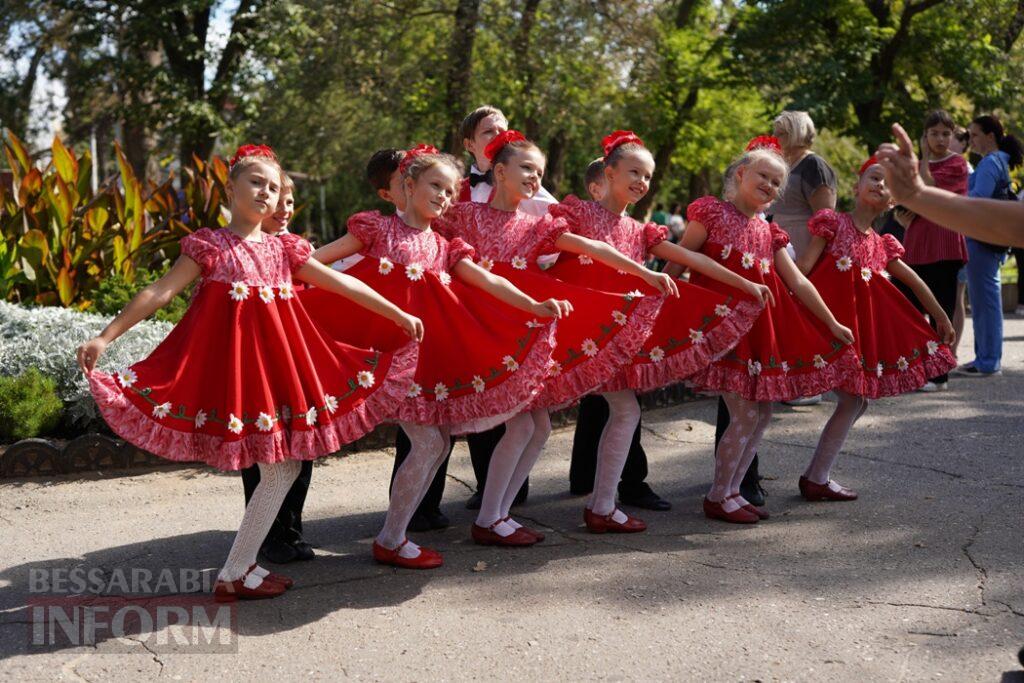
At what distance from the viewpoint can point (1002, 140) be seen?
9.07 metres

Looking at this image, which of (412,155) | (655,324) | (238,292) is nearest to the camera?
(238,292)

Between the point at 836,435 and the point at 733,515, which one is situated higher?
the point at 836,435

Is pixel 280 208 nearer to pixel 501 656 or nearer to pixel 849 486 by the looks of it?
pixel 501 656

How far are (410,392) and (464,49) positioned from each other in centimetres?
1318

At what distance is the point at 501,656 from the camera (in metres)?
3.63

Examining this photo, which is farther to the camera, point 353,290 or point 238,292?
point 353,290

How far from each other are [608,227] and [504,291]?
78cm

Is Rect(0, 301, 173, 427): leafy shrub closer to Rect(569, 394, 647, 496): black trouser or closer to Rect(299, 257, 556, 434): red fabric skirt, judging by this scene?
Rect(299, 257, 556, 434): red fabric skirt

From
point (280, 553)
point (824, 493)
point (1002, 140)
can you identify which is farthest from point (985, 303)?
point (280, 553)

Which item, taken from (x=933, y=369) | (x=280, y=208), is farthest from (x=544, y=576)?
(x=933, y=369)

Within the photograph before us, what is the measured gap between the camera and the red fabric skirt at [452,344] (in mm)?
4492

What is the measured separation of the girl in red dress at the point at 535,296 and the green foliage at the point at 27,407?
2637 mm

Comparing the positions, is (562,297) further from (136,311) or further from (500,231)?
(136,311)

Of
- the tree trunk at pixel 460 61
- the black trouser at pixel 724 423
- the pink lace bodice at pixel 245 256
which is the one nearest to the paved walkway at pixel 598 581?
the black trouser at pixel 724 423
